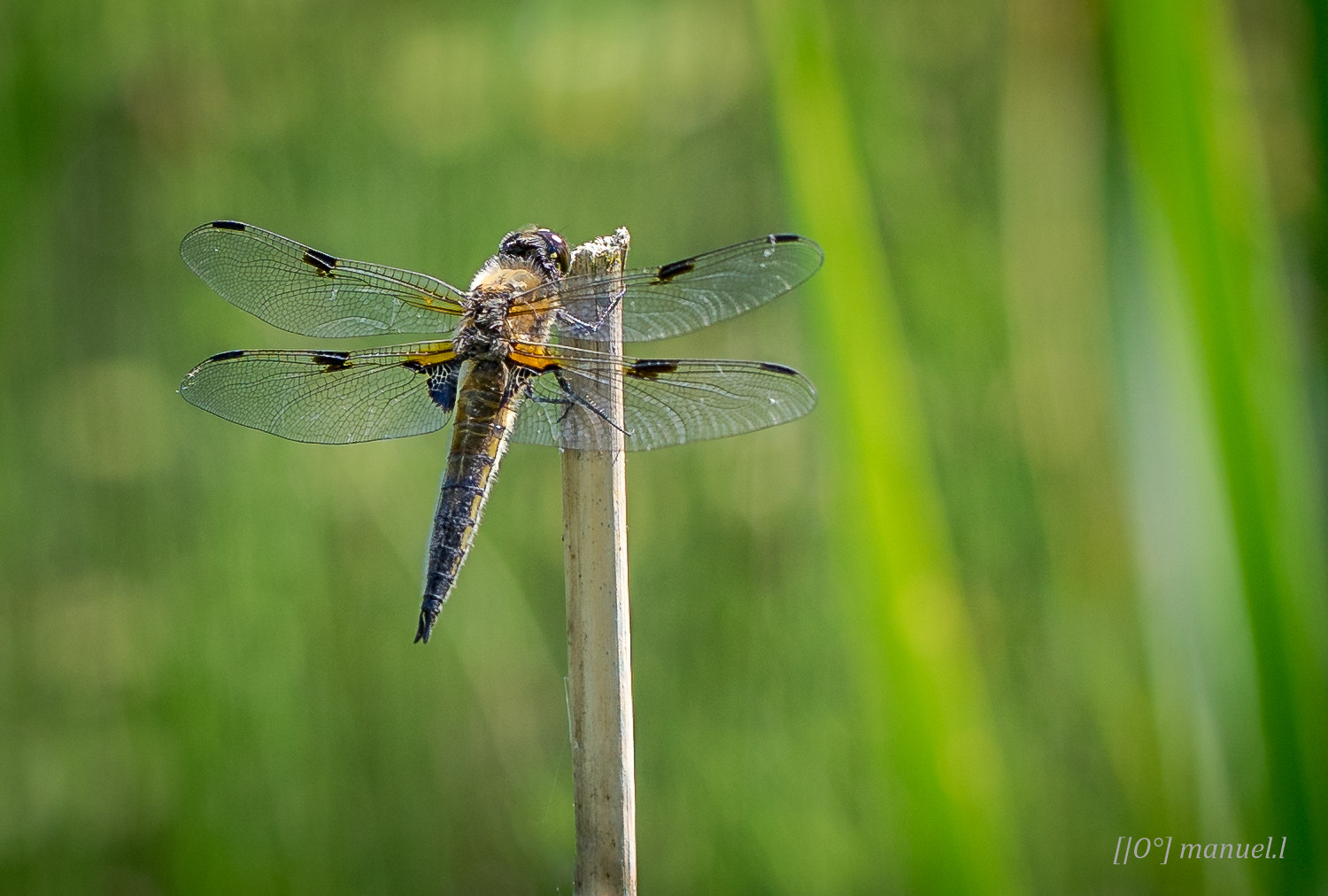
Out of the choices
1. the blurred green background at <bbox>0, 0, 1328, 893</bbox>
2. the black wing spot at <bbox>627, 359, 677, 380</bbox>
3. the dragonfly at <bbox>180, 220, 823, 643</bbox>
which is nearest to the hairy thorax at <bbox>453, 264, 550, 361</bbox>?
the dragonfly at <bbox>180, 220, 823, 643</bbox>

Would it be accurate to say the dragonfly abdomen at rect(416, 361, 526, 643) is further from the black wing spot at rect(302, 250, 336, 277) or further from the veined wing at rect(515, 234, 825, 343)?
the black wing spot at rect(302, 250, 336, 277)

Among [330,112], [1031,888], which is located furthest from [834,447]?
[330,112]

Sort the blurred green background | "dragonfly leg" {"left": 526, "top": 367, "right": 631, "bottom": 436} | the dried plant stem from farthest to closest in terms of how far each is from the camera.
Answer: the blurred green background < "dragonfly leg" {"left": 526, "top": 367, "right": 631, "bottom": 436} < the dried plant stem

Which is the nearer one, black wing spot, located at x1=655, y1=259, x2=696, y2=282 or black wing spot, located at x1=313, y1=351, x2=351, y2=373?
black wing spot, located at x1=655, y1=259, x2=696, y2=282

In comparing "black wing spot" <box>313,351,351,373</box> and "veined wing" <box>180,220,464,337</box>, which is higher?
"veined wing" <box>180,220,464,337</box>

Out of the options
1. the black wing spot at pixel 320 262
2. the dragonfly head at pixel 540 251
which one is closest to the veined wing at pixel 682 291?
the dragonfly head at pixel 540 251

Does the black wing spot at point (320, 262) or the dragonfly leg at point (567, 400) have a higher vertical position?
the black wing spot at point (320, 262)

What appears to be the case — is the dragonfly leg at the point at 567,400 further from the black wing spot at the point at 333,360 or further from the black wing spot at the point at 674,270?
the black wing spot at the point at 333,360
